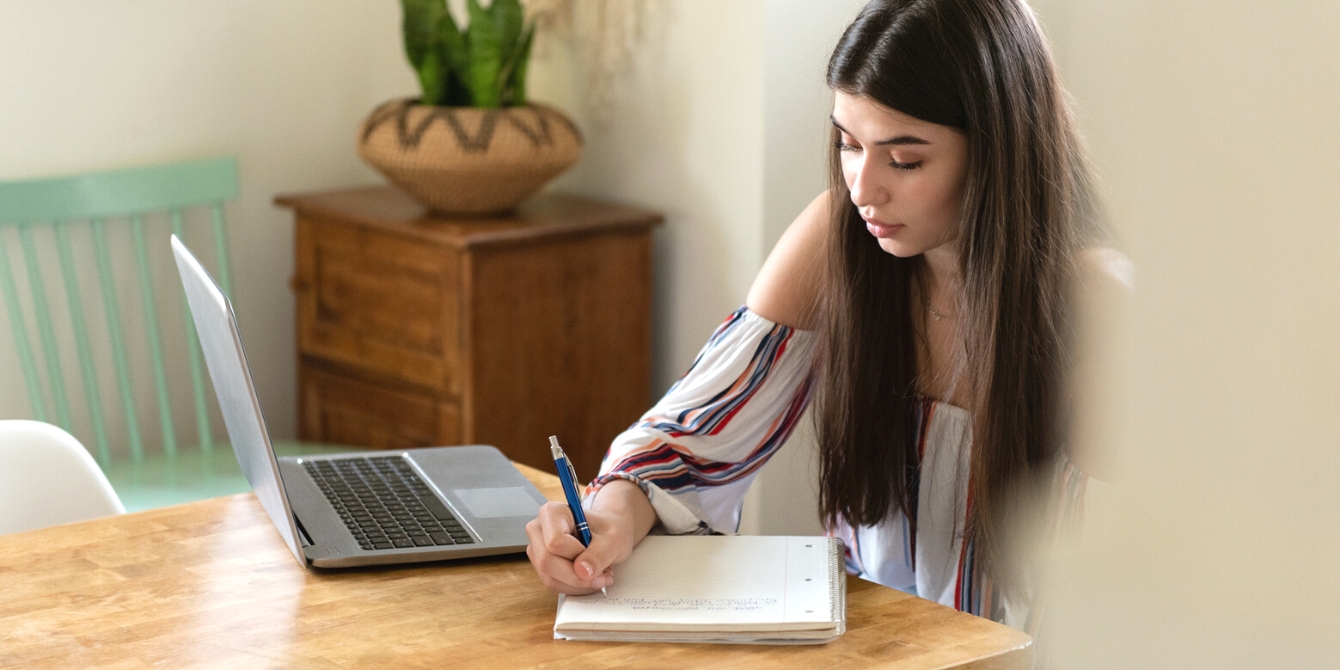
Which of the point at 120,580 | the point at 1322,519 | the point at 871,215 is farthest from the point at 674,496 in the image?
the point at 1322,519

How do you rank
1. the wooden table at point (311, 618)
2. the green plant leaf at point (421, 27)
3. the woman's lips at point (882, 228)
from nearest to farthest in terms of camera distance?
the wooden table at point (311, 618) < the woman's lips at point (882, 228) < the green plant leaf at point (421, 27)

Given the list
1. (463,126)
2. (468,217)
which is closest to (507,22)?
(463,126)

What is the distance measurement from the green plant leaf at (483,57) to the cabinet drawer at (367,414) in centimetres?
54

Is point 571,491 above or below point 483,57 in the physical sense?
below

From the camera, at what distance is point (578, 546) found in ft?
2.83

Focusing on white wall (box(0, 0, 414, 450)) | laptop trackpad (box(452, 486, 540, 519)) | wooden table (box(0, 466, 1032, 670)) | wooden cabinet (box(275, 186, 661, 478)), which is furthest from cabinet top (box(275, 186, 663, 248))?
wooden table (box(0, 466, 1032, 670))

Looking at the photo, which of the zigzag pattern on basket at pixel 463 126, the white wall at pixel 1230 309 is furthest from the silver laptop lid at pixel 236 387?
the zigzag pattern on basket at pixel 463 126

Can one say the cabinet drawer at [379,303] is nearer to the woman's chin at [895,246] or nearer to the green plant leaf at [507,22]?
the green plant leaf at [507,22]

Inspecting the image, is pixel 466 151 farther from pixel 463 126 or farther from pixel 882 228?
pixel 882 228

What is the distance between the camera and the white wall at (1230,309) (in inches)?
5.2

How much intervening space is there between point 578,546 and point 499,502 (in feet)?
0.70

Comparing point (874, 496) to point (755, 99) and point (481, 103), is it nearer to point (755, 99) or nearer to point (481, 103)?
point (755, 99)

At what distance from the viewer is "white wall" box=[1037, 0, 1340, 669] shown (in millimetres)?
131

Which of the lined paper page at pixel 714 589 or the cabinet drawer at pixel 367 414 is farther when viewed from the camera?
the cabinet drawer at pixel 367 414
